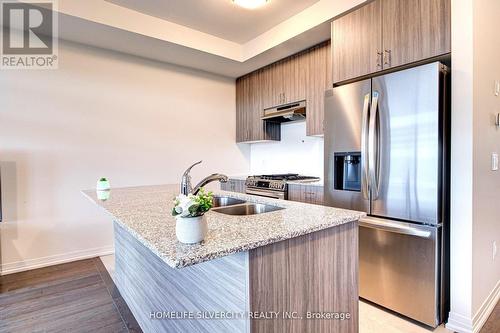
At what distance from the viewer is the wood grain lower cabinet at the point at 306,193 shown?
2.88 metres

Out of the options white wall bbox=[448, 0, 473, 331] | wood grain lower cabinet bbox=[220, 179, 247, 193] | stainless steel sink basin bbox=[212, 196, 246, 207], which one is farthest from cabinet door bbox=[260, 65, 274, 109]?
white wall bbox=[448, 0, 473, 331]

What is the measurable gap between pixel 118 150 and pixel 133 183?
468 millimetres

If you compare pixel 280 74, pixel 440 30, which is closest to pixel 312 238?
pixel 440 30

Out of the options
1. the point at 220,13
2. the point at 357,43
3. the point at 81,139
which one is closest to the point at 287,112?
the point at 357,43

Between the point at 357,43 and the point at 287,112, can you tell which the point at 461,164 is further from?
the point at 287,112

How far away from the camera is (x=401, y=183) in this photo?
200cm

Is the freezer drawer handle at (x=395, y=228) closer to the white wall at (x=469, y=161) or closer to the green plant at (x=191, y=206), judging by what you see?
the white wall at (x=469, y=161)

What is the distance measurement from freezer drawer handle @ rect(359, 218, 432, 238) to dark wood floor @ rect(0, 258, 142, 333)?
6.18 feet

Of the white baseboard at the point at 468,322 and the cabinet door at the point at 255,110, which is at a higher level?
the cabinet door at the point at 255,110

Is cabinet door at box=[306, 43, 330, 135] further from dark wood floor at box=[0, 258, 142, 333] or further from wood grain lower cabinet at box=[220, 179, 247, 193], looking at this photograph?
dark wood floor at box=[0, 258, 142, 333]

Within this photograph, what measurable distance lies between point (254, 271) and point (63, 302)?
218 centimetres

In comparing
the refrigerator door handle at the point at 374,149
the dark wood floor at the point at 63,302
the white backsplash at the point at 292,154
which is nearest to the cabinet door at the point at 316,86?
the white backsplash at the point at 292,154

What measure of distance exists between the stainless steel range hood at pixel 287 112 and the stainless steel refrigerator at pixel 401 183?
100 cm

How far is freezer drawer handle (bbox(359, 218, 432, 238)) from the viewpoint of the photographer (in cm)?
189
